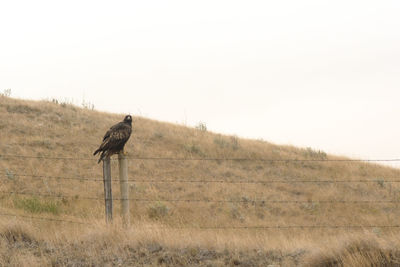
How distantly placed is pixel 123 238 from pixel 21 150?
11652 millimetres

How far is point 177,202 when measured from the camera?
1513cm

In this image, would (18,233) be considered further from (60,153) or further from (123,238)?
(60,153)

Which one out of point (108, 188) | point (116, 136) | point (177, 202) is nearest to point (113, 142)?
point (116, 136)

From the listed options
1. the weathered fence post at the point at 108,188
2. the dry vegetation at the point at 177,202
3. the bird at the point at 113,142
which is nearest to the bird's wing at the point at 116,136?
the bird at the point at 113,142

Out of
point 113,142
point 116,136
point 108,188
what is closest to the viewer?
point 108,188

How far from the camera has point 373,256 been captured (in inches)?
227

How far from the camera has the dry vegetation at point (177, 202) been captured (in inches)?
267

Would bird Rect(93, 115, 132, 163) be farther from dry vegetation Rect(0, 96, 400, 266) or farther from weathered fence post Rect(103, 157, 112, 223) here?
dry vegetation Rect(0, 96, 400, 266)

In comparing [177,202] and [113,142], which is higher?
[113,142]

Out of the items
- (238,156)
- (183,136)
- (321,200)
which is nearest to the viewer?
(321,200)

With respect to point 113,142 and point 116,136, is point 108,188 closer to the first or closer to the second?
point 113,142

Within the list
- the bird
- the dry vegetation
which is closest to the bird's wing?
the bird

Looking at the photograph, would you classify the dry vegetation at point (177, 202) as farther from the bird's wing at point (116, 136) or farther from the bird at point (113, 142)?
the bird's wing at point (116, 136)

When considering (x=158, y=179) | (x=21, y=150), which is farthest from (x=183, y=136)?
(x=21, y=150)
